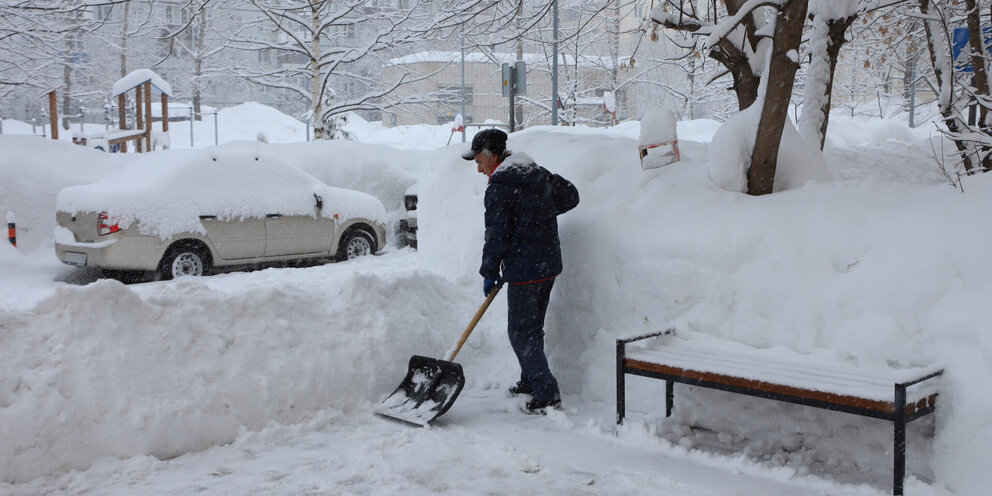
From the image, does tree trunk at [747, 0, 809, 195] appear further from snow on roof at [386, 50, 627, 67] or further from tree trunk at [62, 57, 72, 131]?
tree trunk at [62, 57, 72, 131]

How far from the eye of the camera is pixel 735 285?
4676mm

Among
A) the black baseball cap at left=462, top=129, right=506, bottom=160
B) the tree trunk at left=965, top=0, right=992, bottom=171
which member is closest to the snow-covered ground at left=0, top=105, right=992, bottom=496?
the black baseball cap at left=462, top=129, right=506, bottom=160

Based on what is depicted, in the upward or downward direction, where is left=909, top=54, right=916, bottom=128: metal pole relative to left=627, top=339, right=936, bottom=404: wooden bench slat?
upward

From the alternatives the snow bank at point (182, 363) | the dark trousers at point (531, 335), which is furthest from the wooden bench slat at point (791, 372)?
Answer: the snow bank at point (182, 363)

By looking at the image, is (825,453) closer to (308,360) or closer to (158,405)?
(308,360)

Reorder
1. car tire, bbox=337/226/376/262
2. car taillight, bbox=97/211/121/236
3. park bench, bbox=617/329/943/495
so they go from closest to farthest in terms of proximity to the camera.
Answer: park bench, bbox=617/329/943/495
car taillight, bbox=97/211/121/236
car tire, bbox=337/226/376/262

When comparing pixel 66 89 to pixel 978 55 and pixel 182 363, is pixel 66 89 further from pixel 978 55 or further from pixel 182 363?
pixel 978 55

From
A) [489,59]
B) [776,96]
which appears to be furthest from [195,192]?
[489,59]

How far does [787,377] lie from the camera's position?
3.85m

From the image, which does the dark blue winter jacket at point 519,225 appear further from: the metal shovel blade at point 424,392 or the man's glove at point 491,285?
the metal shovel blade at point 424,392

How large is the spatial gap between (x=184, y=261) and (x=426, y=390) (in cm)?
586

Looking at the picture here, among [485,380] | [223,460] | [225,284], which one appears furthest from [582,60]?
[223,460]

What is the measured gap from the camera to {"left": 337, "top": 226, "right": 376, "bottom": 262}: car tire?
38.4 feet

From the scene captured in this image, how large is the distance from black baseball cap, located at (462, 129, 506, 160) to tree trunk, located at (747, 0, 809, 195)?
1.72 m
